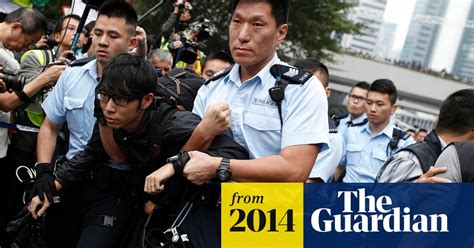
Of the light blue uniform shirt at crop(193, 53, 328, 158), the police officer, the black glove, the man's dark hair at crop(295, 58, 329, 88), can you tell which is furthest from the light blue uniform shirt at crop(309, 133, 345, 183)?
the black glove

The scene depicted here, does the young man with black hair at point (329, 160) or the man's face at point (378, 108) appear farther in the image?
the man's face at point (378, 108)

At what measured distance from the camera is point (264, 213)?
304cm

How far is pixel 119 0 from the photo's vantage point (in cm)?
472

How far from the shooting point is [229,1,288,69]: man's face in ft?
11.1

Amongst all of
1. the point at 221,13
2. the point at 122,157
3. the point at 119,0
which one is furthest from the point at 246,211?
the point at 221,13

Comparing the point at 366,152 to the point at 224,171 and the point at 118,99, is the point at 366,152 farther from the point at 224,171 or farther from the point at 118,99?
the point at 224,171

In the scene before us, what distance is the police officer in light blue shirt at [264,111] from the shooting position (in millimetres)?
3168

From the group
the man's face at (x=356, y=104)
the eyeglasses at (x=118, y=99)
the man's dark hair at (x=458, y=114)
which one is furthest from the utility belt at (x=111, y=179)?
the man's face at (x=356, y=104)

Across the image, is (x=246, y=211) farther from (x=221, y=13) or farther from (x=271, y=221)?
(x=221, y=13)

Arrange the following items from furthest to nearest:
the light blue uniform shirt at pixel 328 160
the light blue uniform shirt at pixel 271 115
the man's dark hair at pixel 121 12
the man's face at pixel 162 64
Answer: the man's face at pixel 162 64 < the light blue uniform shirt at pixel 328 160 < the man's dark hair at pixel 121 12 < the light blue uniform shirt at pixel 271 115

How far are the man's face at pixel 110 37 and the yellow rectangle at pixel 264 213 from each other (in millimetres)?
1768

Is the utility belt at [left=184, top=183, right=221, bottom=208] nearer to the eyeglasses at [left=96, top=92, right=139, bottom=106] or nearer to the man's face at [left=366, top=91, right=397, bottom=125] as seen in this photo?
the eyeglasses at [left=96, top=92, right=139, bottom=106]

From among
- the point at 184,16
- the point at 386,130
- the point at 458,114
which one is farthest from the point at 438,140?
the point at 184,16

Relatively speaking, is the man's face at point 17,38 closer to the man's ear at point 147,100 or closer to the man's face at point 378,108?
the man's ear at point 147,100
